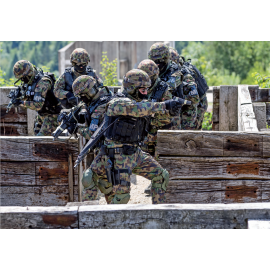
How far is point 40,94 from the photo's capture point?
748 cm

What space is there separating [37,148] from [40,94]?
1.98 metres

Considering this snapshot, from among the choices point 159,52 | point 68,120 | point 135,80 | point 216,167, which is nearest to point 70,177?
point 68,120

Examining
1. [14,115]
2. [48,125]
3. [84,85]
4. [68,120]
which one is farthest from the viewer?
[14,115]

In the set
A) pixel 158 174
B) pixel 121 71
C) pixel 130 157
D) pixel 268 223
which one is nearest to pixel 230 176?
pixel 158 174

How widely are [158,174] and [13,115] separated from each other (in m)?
4.71

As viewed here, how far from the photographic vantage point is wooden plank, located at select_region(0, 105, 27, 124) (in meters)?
8.95

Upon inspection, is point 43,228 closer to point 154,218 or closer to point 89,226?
point 89,226

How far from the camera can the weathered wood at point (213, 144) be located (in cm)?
512

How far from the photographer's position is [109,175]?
17.6 feet

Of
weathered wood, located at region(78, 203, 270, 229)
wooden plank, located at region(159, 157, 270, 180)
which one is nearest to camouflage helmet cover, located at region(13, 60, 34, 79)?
wooden plank, located at region(159, 157, 270, 180)

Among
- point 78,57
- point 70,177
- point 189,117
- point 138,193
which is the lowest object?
point 138,193

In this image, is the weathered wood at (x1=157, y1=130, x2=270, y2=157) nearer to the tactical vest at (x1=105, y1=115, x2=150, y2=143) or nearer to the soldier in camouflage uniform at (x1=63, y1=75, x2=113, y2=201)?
the tactical vest at (x1=105, y1=115, x2=150, y2=143)

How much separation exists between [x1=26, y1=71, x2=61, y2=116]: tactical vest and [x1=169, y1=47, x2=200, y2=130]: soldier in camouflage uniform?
226 cm

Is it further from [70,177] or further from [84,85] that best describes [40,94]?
[70,177]
